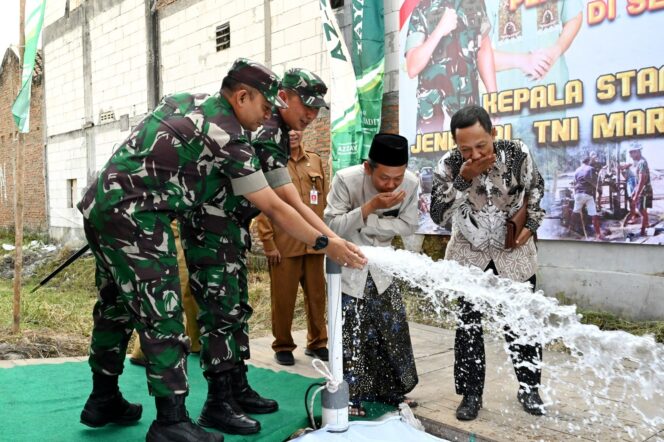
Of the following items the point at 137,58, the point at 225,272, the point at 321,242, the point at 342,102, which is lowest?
the point at 225,272

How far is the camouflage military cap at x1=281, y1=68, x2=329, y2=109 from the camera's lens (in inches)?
121

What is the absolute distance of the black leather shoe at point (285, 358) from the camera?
4244mm

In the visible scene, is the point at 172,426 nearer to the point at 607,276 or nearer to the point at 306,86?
the point at 306,86

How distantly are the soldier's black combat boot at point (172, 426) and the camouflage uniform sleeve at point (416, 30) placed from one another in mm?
5766

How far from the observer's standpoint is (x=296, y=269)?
14.2 feet

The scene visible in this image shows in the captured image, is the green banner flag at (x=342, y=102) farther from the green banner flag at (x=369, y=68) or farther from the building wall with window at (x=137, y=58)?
the building wall with window at (x=137, y=58)

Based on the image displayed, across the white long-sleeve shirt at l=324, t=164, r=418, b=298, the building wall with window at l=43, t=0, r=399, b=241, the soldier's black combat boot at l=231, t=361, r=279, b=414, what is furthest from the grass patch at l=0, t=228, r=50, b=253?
the white long-sleeve shirt at l=324, t=164, r=418, b=298

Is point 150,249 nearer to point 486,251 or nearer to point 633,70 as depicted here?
point 486,251

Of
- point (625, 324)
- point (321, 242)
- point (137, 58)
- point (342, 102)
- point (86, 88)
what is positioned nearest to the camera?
point (321, 242)

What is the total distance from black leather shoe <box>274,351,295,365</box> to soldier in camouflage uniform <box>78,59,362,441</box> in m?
1.68

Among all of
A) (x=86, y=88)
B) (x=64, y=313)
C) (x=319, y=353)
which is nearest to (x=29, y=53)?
(x=64, y=313)

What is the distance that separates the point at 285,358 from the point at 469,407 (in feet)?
5.08

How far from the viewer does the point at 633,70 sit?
16.8 feet

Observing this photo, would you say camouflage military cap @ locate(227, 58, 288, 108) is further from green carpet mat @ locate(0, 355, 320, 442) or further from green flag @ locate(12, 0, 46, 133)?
green flag @ locate(12, 0, 46, 133)
